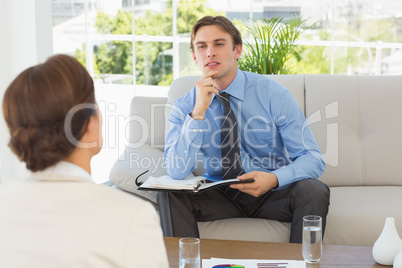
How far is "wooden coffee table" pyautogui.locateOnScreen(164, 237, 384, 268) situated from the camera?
171cm

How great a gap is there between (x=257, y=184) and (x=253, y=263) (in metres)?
0.63

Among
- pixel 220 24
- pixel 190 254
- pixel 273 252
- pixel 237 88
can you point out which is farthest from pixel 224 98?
pixel 190 254

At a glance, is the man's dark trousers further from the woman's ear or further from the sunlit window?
the sunlit window

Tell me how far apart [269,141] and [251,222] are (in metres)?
0.41

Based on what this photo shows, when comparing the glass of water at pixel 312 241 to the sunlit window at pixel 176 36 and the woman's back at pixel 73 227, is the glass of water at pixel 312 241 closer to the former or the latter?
the woman's back at pixel 73 227

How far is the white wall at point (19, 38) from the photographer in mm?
3404

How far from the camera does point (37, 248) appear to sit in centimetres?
93

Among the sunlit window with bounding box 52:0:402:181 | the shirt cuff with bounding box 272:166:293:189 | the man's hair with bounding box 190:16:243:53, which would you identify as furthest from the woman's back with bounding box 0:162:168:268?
the sunlit window with bounding box 52:0:402:181

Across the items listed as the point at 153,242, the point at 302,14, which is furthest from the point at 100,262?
the point at 302,14

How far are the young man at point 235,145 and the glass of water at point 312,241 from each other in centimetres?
53

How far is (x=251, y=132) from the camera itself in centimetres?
256

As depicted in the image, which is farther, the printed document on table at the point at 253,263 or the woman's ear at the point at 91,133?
the printed document on table at the point at 253,263

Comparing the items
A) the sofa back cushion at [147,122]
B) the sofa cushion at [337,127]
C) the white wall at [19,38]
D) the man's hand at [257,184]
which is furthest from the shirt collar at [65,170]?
the white wall at [19,38]

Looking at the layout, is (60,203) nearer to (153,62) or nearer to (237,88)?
(237,88)
